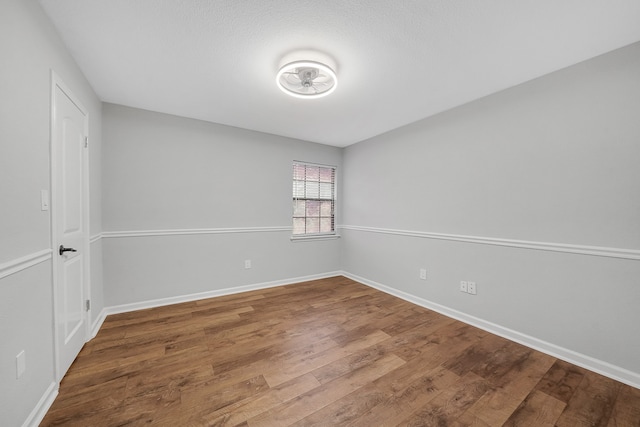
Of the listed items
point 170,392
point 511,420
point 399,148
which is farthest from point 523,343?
point 170,392

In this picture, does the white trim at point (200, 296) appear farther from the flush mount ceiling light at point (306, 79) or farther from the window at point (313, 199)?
the flush mount ceiling light at point (306, 79)

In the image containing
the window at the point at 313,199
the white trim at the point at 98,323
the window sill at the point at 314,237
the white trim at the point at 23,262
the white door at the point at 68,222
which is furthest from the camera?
the window at the point at 313,199

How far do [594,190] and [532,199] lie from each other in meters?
0.38

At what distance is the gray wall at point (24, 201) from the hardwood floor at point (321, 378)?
1.20 ft

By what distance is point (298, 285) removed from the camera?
12.7 ft

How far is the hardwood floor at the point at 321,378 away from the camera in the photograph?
56.2 inches

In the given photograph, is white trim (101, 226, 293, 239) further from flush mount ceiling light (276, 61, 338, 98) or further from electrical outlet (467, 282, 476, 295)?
electrical outlet (467, 282, 476, 295)

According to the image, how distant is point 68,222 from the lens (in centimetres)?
182

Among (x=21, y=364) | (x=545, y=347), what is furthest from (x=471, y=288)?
(x=21, y=364)

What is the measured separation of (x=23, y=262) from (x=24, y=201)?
0.32 meters

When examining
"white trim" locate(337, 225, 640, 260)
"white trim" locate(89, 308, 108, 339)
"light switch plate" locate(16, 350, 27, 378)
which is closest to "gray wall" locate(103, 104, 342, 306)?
A: "white trim" locate(89, 308, 108, 339)

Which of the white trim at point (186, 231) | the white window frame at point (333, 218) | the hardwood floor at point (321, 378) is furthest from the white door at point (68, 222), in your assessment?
the white window frame at point (333, 218)

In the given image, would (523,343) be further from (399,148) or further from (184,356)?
(184,356)

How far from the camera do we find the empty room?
4.66 feet
